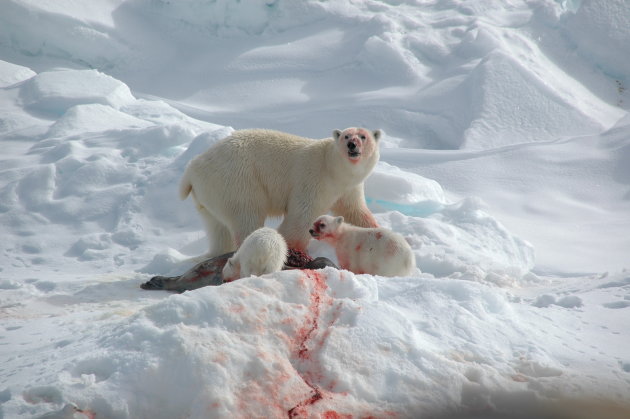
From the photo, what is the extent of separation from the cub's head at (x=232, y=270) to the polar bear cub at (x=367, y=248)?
108 centimetres

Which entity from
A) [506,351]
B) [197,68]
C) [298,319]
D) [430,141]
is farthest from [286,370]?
[197,68]

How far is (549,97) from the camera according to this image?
12.1m

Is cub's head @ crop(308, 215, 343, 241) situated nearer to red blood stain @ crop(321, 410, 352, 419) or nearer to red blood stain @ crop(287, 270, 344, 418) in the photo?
red blood stain @ crop(287, 270, 344, 418)

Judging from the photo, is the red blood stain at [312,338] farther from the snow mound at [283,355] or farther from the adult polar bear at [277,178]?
the adult polar bear at [277,178]

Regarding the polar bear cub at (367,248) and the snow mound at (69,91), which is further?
the snow mound at (69,91)

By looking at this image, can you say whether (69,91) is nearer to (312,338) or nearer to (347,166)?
(347,166)

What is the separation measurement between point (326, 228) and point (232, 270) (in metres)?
1.12

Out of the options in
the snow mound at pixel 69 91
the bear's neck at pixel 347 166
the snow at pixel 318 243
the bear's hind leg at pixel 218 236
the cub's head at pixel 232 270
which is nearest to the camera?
the snow at pixel 318 243

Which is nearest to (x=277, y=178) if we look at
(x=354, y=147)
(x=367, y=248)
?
(x=354, y=147)

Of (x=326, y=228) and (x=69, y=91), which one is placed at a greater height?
(x=69, y=91)

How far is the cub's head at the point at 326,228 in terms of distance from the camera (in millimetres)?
5105

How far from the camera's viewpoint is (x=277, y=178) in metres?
5.52

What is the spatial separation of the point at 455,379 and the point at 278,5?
14.4m

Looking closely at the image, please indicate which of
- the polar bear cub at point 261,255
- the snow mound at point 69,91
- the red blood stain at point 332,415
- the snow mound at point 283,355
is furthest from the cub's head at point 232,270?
the snow mound at point 69,91
